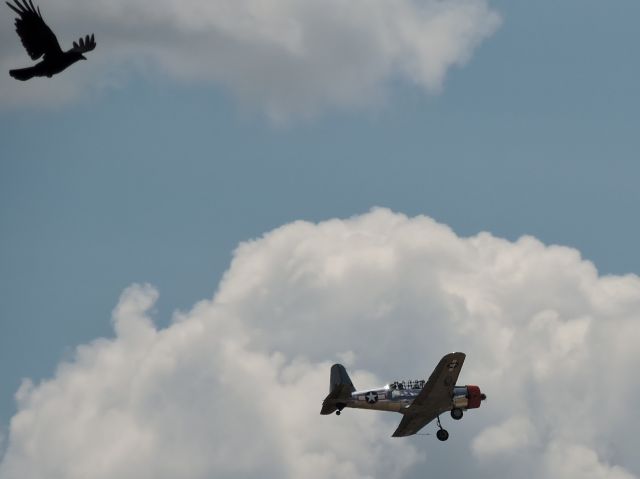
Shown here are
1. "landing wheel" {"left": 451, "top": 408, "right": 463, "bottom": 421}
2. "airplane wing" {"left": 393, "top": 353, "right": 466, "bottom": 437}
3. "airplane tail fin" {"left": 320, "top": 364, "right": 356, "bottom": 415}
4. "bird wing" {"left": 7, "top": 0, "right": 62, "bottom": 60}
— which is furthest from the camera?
"landing wheel" {"left": 451, "top": 408, "right": 463, "bottom": 421}

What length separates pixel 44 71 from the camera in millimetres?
50719

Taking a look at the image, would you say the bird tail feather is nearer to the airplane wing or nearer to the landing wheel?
the airplane wing

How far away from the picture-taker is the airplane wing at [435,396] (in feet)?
280

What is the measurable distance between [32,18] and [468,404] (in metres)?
48.4

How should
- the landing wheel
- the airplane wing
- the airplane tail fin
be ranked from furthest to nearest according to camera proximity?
the landing wheel, the airplane tail fin, the airplane wing

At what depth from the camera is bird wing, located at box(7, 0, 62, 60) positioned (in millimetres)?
49438

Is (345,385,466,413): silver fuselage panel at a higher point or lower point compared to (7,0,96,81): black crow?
higher

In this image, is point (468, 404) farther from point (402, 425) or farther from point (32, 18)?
point (32, 18)

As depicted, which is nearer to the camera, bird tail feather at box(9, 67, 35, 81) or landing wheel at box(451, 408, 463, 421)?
bird tail feather at box(9, 67, 35, 81)

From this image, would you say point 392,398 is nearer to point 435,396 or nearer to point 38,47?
point 435,396

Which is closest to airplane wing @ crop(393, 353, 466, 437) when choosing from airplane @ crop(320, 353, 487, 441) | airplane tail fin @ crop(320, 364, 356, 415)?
airplane @ crop(320, 353, 487, 441)

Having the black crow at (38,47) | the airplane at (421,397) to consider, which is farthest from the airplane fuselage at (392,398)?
the black crow at (38,47)

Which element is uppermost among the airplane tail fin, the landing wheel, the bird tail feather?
the airplane tail fin

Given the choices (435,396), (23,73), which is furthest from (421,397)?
(23,73)
